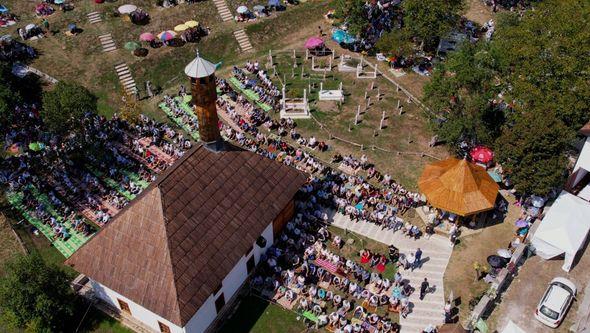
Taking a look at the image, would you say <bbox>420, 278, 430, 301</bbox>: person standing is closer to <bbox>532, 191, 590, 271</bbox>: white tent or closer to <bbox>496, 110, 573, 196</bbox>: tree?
<bbox>532, 191, 590, 271</bbox>: white tent

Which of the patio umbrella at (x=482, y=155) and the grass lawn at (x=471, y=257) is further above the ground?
the patio umbrella at (x=482, y=155)

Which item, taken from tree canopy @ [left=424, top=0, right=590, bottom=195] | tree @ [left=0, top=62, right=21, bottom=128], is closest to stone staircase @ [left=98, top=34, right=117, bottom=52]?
tree @ [left=0, top=62, right=21, bottom=128]

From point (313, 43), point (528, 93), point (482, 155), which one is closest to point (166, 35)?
point (313, 43)

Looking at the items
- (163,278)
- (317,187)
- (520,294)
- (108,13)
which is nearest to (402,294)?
(520,294)

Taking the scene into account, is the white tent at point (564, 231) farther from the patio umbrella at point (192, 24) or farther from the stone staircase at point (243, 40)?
the patio umbrella at point (192, 24)

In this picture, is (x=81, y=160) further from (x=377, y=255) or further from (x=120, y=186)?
(x=377, y=255)

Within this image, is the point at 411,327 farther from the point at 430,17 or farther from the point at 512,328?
the point at 430,17

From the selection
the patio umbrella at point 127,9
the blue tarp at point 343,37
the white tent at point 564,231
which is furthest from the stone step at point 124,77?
the white tent at point 564,231
